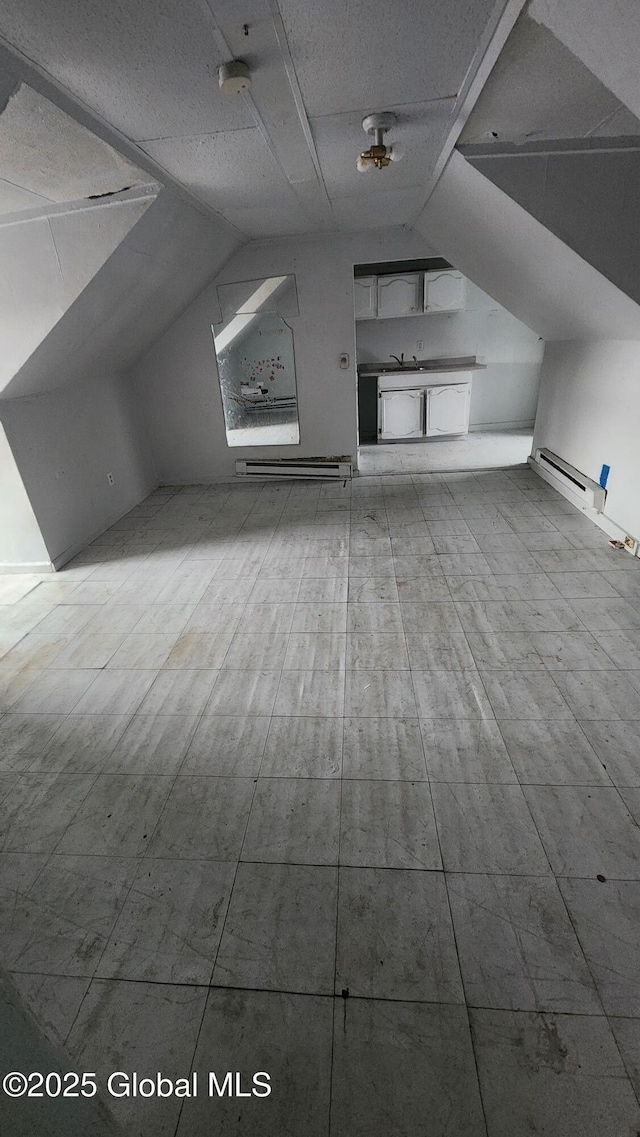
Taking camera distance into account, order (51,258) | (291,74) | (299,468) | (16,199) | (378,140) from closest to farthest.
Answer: (291,74)
(378,140)
(16,199)
(51,258)
(299,468)

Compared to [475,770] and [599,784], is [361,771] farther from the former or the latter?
Result: [599,784]

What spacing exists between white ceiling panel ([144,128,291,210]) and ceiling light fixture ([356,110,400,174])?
497 millimetres

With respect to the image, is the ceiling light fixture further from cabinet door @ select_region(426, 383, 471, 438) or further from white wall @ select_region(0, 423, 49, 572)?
cabinet door @ select_region(426, 383, 471, 438)

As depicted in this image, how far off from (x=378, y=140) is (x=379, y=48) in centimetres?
67

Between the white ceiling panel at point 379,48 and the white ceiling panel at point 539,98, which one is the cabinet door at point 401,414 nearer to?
the white ceiling panel at point 539,98

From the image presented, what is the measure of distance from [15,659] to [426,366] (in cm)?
610

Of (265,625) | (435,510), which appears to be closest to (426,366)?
(435,510)

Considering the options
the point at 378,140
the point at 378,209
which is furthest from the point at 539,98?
the point at 378,209

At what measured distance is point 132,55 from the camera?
5.25 ft

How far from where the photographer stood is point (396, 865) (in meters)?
1.53

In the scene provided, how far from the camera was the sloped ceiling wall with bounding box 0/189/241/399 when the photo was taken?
293 centimetres

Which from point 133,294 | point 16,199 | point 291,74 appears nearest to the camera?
point 291,74

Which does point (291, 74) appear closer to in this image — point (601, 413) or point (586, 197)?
point (586, 197)

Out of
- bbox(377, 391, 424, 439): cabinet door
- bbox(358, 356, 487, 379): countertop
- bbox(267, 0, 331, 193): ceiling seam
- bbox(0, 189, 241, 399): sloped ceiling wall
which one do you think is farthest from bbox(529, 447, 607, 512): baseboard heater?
bbox(0, 189, 241, 399): sloped ceiling wall
